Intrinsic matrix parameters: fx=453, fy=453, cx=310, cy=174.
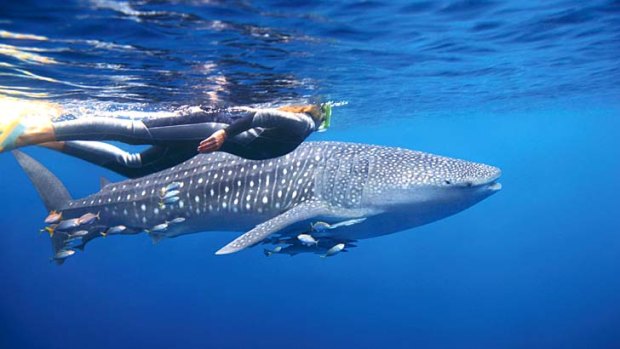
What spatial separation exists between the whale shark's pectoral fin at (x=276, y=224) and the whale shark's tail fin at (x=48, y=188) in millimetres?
3930

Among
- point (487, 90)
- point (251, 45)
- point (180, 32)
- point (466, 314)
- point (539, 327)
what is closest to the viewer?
point (180, 32)

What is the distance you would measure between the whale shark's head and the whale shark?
2cm

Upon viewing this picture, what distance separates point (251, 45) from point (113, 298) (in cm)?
2930

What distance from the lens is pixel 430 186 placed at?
7.10 meters

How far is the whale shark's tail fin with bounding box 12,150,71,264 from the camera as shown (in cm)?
812

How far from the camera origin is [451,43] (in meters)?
10.0

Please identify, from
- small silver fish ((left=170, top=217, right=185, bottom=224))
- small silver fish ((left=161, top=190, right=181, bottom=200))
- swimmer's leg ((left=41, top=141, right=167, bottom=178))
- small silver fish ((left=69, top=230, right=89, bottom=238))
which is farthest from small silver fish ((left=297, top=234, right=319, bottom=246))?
small silver fish ((left=69, top=230, right=89, bottom=238))

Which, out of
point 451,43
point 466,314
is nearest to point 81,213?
point 451,43

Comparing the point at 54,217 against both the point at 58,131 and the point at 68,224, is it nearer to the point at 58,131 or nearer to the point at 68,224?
the point at 68,224

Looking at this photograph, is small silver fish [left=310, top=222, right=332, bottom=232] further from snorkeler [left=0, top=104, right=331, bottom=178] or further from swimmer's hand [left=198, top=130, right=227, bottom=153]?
swimmer's hand [left=198, top=130, right=227, bottom=153]

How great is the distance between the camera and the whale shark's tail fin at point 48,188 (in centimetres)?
812

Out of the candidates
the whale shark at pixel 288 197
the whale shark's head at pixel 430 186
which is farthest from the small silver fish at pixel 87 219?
the whale shark's head at pixel 430 186

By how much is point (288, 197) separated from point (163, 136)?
2298 mm

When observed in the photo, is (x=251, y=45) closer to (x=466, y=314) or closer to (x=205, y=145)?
(x=205, y=145)
